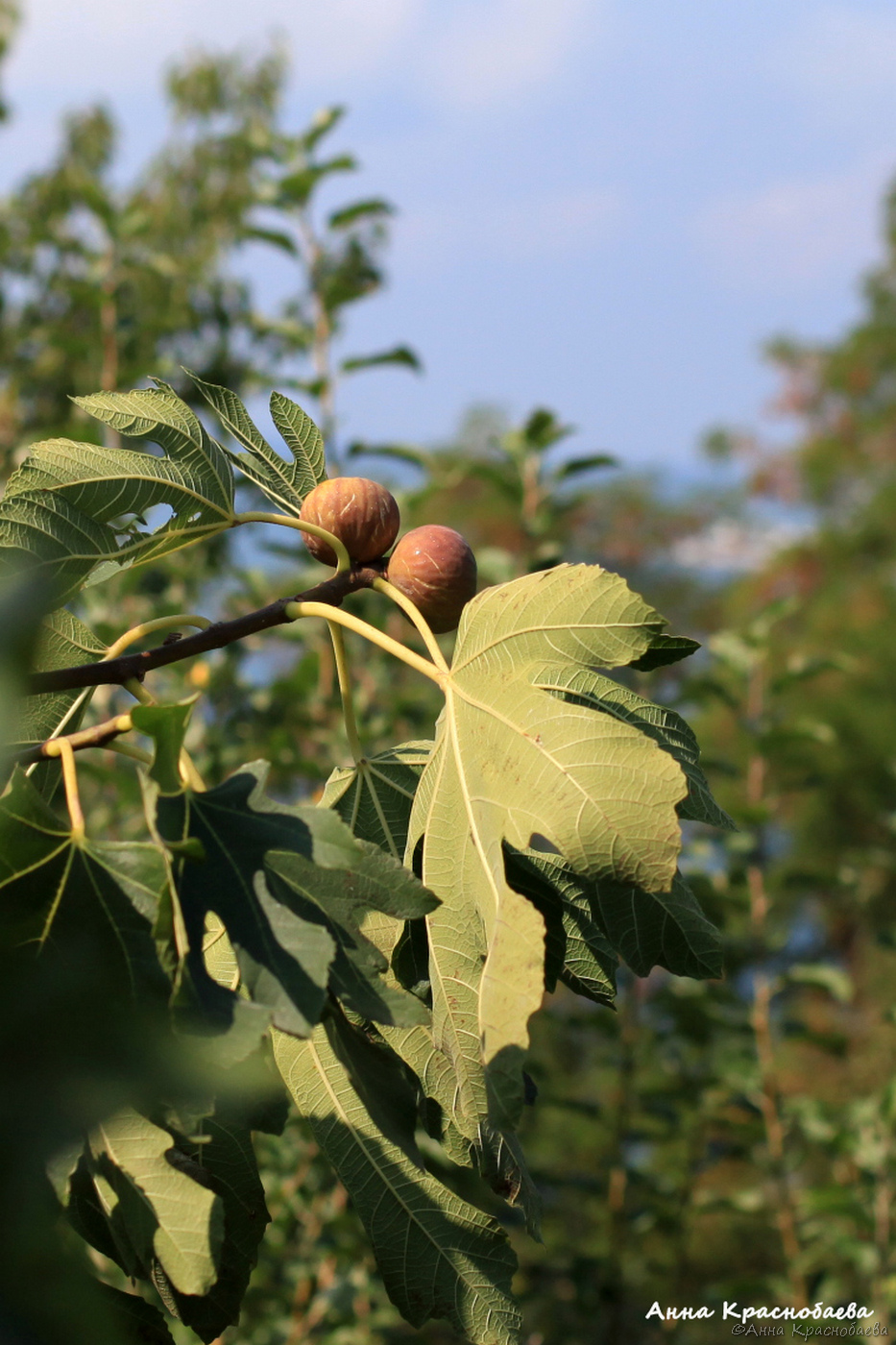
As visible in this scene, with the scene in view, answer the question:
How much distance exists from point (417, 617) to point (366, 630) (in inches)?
2.6

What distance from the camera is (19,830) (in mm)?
667

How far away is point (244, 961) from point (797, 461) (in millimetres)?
18910

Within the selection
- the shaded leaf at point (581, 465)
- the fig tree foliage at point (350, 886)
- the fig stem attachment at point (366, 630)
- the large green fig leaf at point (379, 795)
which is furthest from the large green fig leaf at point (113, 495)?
the shaded leaf at point (581, 465)

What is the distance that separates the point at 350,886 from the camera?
0.70 metres

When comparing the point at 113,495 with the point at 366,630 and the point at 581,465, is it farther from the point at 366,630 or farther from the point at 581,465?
the point at 581,465

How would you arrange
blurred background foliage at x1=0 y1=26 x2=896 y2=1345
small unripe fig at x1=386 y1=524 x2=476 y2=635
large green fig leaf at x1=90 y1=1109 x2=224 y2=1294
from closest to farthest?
large green fig leaf at x1=90 y1=1109 x2=224 y2=1294 < small unripe fig at x1=386 y1=524 x2=476 y2=635 < blurred background foliage at x1=0 y1=26 x2=896 y2=1345

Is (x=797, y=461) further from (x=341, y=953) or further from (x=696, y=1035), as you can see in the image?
(x=341, y=953)

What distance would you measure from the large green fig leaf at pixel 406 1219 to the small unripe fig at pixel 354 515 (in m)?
0.37

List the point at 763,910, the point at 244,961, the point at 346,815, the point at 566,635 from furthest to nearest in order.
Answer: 1. the point at 763,910
2. the point at 346,815
3. the point at 566,635
4. the point at 244,961

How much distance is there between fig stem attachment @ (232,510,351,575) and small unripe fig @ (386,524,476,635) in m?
0.04

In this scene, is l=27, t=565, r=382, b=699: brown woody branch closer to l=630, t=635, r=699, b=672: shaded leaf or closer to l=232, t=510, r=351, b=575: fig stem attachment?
l=232, t=510, r=351, b=575: fig stem attachment

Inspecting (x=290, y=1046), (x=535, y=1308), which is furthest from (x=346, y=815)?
(x=535, y=1308)

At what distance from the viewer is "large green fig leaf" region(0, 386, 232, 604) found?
822mm

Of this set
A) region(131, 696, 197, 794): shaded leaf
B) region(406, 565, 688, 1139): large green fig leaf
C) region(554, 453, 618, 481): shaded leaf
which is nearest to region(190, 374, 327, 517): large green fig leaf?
region(406, 565, 688, 1139): large green fig leaf
